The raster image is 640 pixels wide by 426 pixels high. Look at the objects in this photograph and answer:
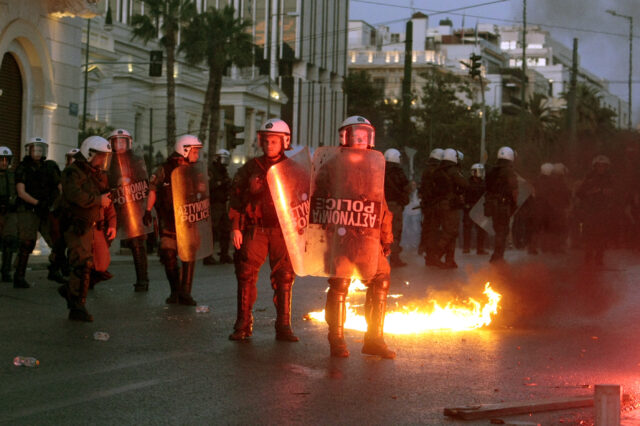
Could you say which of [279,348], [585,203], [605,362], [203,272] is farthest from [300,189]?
[585,203]

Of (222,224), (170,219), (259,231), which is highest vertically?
(222,224)

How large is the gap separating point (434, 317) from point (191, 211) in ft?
8.76

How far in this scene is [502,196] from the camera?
707 inches

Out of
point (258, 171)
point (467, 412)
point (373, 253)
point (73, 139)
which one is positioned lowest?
point (467, 412)

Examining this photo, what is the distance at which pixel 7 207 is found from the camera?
13.2m

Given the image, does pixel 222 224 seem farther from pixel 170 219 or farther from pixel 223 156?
pixel 170 219

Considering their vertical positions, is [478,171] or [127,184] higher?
[478,171]

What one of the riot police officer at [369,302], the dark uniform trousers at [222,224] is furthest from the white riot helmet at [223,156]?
the riot police officer at [369,302]

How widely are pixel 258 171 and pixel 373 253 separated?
123 cm

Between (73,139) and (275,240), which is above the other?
(73,139)

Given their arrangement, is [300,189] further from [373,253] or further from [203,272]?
[203,272]

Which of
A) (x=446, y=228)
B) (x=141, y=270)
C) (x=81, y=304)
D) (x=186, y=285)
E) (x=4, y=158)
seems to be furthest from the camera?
(x=446, y=228)

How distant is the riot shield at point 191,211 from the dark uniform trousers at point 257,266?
2233mm

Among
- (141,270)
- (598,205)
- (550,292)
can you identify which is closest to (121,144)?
(141,270)
